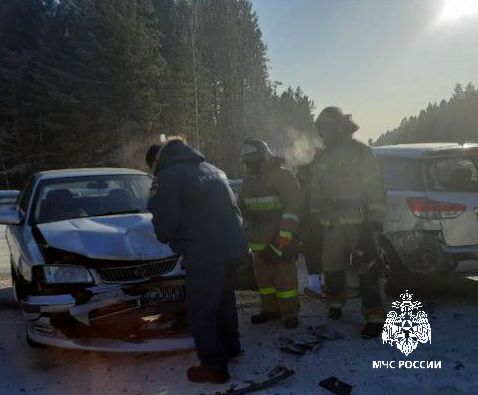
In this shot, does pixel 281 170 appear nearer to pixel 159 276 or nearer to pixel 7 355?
pixel 159 276

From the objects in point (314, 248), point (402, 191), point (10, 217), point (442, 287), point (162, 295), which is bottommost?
point (442, 287)

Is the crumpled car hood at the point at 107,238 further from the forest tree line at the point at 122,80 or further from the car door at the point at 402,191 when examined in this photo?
the forest tree line at the point at 122,80

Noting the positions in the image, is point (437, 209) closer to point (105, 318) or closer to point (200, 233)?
point (200, 233)

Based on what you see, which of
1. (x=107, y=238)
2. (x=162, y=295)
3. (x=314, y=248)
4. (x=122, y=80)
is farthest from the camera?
(x=122, y=80)

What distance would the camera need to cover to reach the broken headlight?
381 centimetres

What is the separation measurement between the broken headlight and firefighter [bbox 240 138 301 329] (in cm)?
156

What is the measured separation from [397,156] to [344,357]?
231 centimetres

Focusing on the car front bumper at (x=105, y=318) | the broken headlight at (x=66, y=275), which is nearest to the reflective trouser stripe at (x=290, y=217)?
the car front bumper at (x=105, y=318)

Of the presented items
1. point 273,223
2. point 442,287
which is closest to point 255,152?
point 273,223

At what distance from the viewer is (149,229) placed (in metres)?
4.47

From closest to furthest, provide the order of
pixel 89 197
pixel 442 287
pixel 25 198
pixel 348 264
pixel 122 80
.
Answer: pixel 348 264 < pixel 89 197 < pixel 25 198 < pixel 442 287 < pixel 122 80

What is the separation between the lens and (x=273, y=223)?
4570 millimetres

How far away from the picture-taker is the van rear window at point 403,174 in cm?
486

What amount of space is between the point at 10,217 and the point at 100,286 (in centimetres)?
162
